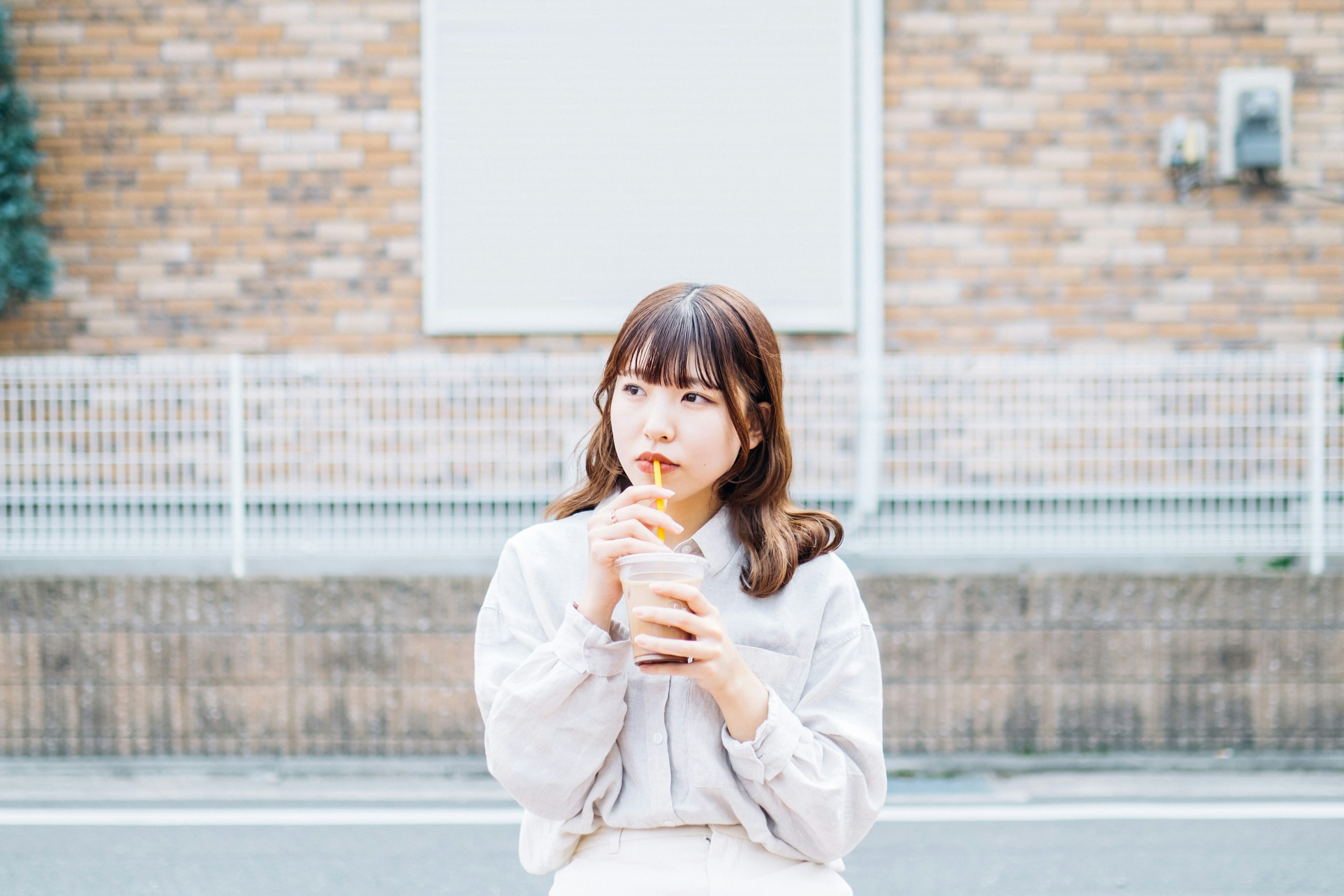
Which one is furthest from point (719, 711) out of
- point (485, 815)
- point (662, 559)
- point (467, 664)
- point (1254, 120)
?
point (1254, 120)

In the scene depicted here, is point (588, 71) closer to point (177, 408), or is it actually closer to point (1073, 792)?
point (177, 408)

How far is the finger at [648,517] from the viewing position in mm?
1241

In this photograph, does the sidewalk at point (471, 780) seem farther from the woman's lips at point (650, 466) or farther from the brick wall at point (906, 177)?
the woman's lips at point (650, 466)

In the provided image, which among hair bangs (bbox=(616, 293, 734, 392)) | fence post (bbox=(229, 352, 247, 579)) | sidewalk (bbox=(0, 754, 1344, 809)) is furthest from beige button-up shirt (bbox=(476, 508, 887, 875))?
fence post (bbox=(229, 352, 247, 579))

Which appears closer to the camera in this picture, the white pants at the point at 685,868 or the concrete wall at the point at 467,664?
the white pants at the point at 685,868

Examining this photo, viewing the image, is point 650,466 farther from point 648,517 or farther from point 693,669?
point 693,669

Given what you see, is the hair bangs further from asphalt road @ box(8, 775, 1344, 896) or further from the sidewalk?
the sidewalk

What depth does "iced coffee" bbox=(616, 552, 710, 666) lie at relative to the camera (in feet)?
4.02

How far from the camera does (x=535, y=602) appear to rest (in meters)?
1.43

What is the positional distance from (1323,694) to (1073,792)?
55.8 inches

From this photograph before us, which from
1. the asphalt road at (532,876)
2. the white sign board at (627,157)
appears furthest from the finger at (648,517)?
the white sign board at (627,157)

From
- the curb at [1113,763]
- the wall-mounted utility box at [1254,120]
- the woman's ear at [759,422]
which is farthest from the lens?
the wall-mounted utility box at [1254,120]

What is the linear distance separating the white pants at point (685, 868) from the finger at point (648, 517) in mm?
415

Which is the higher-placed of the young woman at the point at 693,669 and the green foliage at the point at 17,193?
the green foliage at the point at 17,193
